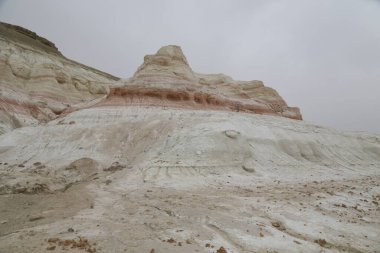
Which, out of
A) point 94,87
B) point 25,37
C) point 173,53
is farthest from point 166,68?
point 25,37

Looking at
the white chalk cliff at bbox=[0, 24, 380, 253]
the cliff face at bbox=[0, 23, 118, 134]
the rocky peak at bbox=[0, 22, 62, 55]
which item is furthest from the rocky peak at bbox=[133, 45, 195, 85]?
the rocky peak at bbox=[0, 22, 62, 55]

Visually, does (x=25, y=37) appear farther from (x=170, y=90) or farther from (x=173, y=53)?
(x=170, y=90)

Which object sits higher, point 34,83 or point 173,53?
point 173,53

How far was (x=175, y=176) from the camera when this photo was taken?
45.1 feet

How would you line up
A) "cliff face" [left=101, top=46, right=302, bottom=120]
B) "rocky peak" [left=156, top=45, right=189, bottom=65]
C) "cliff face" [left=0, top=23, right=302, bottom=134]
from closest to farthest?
1. "cliff face" [left=101, top=46, right=302, bottom=120]
2. "cliff face" [left=0, top=23, right=302, bottom=134]
3. "rocky peak" [left=156, top=45, right=189, bottom=65]

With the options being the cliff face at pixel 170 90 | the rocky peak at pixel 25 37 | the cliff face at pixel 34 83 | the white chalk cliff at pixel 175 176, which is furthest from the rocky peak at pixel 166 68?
the rocky peak at pixel 25 37

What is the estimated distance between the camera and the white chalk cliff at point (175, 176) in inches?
259

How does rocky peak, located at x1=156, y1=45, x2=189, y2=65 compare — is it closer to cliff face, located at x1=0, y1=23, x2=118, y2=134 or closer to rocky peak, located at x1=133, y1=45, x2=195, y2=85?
rocky peak, located at x1=133, y1=45, x2=195, y2=85

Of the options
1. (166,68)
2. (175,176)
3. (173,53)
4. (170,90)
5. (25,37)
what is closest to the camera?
(175,176)

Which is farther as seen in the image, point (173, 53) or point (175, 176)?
point (173, 53)

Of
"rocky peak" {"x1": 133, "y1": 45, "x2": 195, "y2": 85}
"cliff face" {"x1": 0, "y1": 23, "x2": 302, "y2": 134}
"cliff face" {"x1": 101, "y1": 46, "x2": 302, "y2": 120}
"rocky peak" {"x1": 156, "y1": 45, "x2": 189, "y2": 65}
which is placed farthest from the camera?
"rocky peak" {"x1": 156, "y1": 45, "x2": 189, "y2": 65}

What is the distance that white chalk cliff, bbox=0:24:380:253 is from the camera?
6.57 metres

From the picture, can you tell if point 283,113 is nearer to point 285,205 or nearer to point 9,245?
point 285,205

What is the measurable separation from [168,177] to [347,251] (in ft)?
27.0
